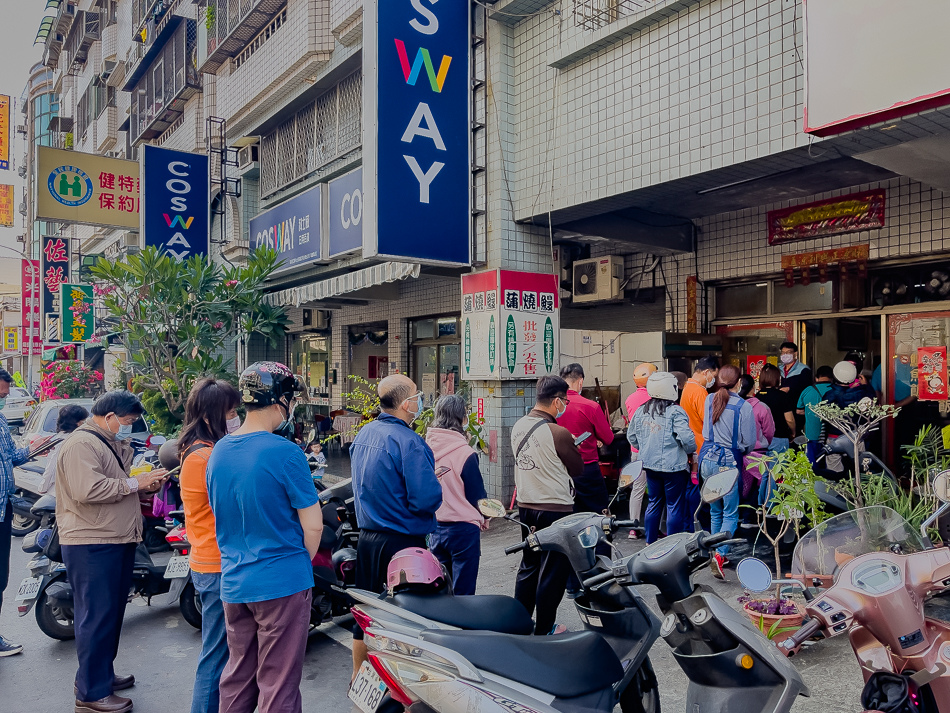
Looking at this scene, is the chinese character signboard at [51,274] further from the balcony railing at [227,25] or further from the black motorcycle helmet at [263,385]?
the black motorcycle helmet at [263,385]

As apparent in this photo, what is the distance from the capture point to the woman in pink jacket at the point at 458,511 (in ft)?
14.8

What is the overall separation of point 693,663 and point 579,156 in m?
5.90

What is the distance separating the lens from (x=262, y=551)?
2.94m

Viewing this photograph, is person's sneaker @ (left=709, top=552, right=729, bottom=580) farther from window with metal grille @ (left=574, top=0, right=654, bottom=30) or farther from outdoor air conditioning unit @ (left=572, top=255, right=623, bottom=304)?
window with metal grille @ (left=574, top=0, right=654, bottom=30)

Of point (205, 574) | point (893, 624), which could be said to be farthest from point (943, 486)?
point (205, 574)

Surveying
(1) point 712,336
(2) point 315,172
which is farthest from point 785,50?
(2) point 315,172

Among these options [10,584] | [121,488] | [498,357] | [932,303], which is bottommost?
[10,584]

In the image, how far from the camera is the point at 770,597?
15.3 ft

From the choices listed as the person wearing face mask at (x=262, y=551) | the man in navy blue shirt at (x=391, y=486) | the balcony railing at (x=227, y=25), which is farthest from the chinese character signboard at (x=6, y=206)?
the person wearing face mask at (x=262, y=551)

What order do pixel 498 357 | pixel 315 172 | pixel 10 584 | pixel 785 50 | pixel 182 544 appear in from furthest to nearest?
1. pixel 315 172
2. pixel 498 357
3. pixel 10 584
4. pixel 785 50
5. pixel 182 544

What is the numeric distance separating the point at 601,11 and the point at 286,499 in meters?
6.17

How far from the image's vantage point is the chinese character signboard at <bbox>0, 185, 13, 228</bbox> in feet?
128

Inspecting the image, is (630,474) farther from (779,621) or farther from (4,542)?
(4,542)

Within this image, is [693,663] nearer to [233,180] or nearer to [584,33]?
[584,33]
